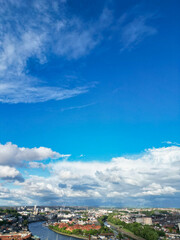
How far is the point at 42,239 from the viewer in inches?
1114

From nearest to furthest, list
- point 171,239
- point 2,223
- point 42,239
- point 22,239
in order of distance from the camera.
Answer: point 22,239, point 171,239, point 42,239, point 2,223

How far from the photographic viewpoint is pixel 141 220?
45.9 meters

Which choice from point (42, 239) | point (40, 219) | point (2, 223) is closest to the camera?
point (42, 239)

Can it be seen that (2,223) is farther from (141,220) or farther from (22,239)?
(141,220)

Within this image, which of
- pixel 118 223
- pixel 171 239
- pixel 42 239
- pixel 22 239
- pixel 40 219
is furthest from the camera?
pixel 40 219

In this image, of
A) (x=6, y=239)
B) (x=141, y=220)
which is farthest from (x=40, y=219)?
(x=6, y=239)

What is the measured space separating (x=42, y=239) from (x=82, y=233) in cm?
645

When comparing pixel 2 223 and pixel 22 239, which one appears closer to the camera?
pixel 22 239

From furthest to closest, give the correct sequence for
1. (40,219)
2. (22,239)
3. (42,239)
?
(40,219)
(42,239)
(22,239)

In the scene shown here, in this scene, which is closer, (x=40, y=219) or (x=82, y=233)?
(x=82, y=233)

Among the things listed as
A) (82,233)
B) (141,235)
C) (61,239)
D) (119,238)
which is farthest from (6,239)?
(141,235)

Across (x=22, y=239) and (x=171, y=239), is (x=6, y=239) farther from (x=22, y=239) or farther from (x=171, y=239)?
(x=171, y=239)

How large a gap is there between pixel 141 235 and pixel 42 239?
1461 centimetres

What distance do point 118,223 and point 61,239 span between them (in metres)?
19.5
